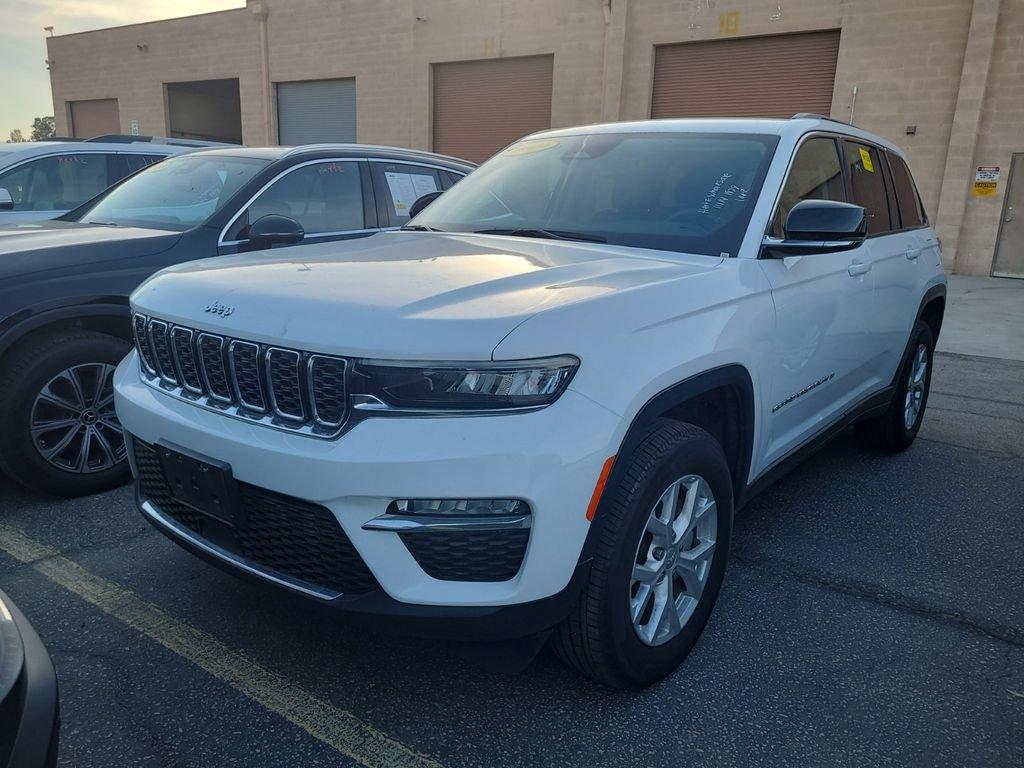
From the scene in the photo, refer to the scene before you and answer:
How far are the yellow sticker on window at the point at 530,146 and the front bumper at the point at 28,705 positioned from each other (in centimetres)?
296

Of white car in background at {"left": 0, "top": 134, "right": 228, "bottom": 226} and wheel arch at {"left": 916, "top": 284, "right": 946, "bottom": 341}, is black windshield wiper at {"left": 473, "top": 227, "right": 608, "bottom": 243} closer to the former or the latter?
wheel arch at {"left": 916, "top": 284, "right": 946, "bottom": 341}

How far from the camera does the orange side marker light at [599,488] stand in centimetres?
204

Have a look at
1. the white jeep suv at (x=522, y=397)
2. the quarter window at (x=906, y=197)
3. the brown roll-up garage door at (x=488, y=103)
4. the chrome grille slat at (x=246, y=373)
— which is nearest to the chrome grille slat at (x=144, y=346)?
the white jeep suv at (x=522, y=397)

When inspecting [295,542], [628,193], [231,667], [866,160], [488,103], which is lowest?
[231,667]

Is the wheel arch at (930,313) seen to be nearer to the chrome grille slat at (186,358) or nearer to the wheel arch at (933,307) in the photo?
the wheel arch at (933,307)

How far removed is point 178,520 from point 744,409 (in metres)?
1.92

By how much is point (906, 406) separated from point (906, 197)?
126cm

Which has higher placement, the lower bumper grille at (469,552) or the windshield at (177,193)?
the windshield at (177,193)

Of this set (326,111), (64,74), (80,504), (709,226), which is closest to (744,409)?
(709,226)

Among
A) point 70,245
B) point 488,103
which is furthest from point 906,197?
point 488,103

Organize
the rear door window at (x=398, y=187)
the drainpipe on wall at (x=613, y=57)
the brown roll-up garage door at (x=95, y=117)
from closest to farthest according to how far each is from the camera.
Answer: the rear door window at (x=398, y=187) < the drainpipe on wall at (x=613, y=57) < the brown roll-up garage door at (x=95, y=117)

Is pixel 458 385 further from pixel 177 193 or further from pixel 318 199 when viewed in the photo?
pixel 177 193

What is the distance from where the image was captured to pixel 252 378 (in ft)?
7.25

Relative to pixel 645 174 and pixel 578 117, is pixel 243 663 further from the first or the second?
pixel 578 117
